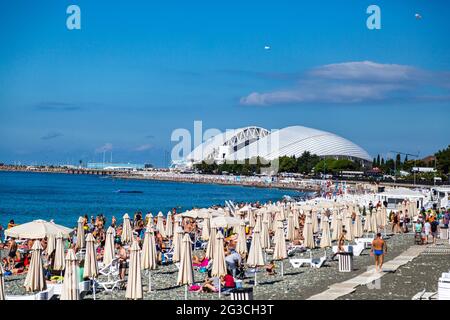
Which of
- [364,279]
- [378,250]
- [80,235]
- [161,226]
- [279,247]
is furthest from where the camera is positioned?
[161,226]

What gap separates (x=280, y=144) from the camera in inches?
6112

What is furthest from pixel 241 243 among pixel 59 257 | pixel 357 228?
pixel 357 228

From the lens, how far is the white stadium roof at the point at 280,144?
152750 mm

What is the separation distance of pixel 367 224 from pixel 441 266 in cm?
913

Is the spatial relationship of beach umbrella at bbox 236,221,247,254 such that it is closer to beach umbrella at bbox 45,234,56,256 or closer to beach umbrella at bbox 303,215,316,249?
beach umbrella at bbox 303,215,316,249

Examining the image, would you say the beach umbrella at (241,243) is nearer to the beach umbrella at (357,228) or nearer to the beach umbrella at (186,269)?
the beach umbrella at (186,269)

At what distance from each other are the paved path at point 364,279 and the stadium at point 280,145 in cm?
13164

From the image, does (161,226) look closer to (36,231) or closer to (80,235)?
(80,235)

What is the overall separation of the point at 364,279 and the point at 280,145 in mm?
139402

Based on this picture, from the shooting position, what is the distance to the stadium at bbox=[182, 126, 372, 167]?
153m

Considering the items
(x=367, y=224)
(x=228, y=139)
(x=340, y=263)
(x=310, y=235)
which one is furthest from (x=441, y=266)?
(x=228, y=139)
